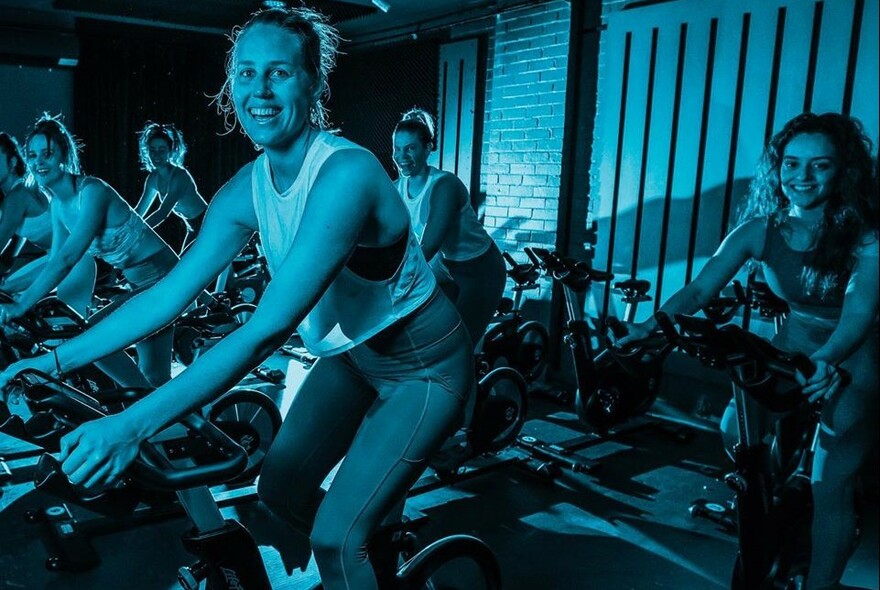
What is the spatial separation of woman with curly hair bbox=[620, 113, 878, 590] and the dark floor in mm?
779

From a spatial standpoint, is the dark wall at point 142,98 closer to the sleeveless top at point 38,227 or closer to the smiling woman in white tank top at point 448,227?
the sleeveless top at point 38,227

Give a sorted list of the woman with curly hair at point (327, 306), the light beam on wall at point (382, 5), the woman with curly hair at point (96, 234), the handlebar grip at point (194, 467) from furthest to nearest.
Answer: the light beam on wall at point (382, 5) → the woman with curly hair at point (96, 234) → the woman with curly hair at point (327, 306) → the handlebar grip at point (194, 467)

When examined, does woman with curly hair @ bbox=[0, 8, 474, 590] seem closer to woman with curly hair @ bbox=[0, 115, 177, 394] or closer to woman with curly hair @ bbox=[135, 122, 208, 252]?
woman with curly hair @ bbox=[0, 115, 177, 394]

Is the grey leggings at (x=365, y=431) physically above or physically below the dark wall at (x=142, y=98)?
below

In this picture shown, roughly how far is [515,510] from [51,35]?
7.11 meters

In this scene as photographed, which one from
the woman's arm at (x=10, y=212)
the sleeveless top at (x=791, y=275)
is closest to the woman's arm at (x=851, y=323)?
the sleeveless top at (x=791, y=275)

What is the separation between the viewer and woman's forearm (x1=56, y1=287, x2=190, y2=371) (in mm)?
1389

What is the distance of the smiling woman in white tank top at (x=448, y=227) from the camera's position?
3.24m

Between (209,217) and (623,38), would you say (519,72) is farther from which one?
(209,217)

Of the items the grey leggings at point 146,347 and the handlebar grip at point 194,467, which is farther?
the grey leggings at point 146,347

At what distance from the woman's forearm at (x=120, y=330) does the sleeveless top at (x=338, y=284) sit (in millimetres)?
249

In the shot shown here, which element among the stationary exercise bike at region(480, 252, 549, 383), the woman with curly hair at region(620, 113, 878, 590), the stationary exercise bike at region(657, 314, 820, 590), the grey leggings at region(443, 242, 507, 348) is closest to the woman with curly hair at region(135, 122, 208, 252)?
the stationary exercise bike at region(480, 252, 549, 383)

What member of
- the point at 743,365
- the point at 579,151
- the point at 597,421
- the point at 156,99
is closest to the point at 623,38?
the point at 579,151

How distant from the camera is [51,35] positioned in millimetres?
7301
